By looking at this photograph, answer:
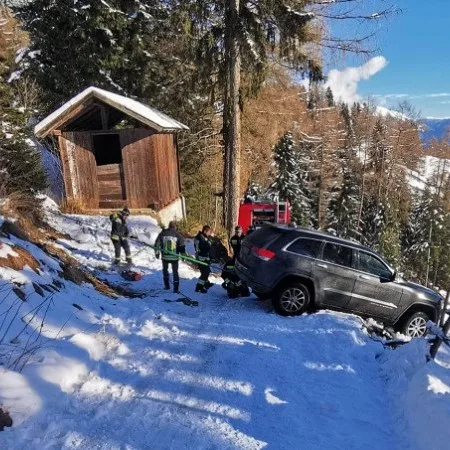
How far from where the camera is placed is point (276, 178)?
45.9 meters

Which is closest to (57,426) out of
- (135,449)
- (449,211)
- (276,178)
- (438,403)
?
(135,449)

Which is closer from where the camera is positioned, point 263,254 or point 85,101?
point 263,254

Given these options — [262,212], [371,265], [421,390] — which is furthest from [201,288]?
[262,212]

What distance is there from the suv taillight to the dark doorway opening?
40.7 feet

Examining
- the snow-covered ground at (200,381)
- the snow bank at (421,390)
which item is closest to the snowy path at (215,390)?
the snow-covered ground at (200,381)

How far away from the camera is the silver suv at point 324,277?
9234 mm

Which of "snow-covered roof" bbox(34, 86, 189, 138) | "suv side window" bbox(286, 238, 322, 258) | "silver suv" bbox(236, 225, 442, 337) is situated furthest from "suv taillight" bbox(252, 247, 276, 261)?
"snow-covered roof" bbox(34, 86, 189, 138)

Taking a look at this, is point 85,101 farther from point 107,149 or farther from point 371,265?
point 371,265

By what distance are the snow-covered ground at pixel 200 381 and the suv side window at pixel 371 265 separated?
1.67m

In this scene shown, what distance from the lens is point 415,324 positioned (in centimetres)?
1018

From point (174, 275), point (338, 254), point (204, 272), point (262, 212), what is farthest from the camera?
point (262, 212)

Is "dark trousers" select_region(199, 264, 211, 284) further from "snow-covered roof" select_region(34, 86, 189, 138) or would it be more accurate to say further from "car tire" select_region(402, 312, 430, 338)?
"snow-covered roof" select_region(34, 86, 189, 138)

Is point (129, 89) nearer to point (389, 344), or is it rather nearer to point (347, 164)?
point (389, 344)

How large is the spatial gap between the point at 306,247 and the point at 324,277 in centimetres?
73
